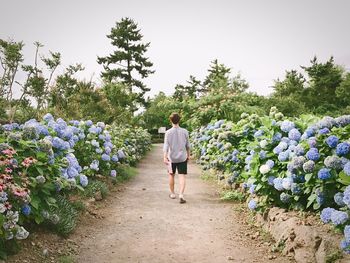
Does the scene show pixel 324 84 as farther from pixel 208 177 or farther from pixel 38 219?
pixel 38 219

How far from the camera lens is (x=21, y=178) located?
371cm

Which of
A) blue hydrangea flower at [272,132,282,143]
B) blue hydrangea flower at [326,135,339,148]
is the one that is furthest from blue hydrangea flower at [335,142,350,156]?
blue hydrangea flower at [272,132,282,143]

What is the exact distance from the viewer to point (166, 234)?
198 inches

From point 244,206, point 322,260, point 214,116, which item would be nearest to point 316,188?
point 322,260

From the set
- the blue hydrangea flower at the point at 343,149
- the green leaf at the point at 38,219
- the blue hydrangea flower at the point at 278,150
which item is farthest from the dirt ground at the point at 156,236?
the blue hydrangea flower at the point at 343,149

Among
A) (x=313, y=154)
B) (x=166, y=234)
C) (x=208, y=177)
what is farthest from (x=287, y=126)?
(x=208, y=177)

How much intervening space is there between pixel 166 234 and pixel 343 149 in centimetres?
269

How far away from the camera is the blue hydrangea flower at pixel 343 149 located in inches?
139

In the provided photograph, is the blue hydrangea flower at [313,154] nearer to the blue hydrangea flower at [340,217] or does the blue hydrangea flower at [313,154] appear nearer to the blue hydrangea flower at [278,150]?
the blue hydrangea flower at [278,150]

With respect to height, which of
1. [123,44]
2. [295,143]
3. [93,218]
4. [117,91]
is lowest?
[93,218]

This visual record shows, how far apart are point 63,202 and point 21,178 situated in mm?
1578

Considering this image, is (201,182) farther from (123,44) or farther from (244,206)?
(123,44)

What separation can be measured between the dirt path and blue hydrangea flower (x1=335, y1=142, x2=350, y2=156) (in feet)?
4.54

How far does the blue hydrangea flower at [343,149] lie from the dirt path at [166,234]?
4.54ft
